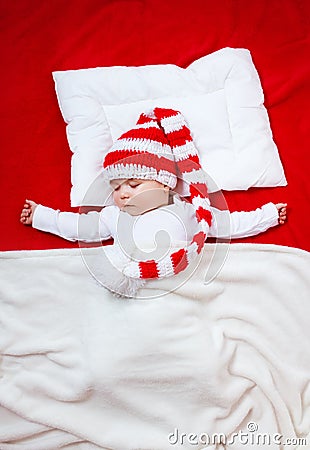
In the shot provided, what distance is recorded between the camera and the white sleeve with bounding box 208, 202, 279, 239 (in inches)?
59.2

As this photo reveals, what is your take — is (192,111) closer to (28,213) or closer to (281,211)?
(281,211)

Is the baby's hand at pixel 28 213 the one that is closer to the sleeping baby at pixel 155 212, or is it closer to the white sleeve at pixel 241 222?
the sleeping baby at pixel 155 212

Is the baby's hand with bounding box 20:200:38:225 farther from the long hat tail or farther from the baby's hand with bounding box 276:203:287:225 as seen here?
the baby's hand with bounding box 276:203:287:225

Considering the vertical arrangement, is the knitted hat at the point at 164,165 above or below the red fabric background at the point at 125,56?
below

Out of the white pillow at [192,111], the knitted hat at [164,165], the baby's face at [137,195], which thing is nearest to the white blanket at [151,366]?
the knitted hat at [164,165]

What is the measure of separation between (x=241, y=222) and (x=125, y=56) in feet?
2.11

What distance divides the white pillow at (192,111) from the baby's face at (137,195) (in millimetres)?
107

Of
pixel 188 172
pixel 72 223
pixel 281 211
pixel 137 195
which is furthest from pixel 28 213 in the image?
pixel 281 211

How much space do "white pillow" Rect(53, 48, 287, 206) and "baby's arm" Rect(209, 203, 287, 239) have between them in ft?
0.31


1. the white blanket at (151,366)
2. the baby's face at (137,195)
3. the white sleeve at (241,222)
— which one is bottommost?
the white blanket at (151,366)

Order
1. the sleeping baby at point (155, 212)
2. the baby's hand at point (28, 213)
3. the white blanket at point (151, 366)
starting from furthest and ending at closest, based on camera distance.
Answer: the baby's hand at point (28, 213) < the sleeping baby at point (155, 212) < the white blanket at point (151, 366)

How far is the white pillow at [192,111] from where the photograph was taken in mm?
1594

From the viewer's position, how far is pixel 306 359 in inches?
55.1

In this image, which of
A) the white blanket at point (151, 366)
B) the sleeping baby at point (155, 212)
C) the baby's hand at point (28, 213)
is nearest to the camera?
→ the white blanket at point (151, 366)
